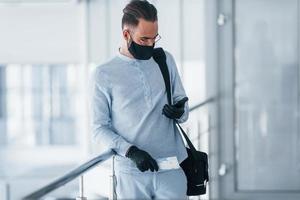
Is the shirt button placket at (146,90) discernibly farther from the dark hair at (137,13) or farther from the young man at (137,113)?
the dark hair at (137,13)

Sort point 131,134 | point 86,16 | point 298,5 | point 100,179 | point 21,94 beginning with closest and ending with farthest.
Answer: point 131,134
point 100,179
point 298,5
point 86,16
point 21,94

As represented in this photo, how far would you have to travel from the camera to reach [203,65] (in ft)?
16.0

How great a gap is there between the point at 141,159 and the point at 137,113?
17 cm

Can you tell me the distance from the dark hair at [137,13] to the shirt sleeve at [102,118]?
20cm

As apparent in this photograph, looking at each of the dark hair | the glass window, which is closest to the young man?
the dark hair

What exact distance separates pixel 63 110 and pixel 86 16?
508 inches

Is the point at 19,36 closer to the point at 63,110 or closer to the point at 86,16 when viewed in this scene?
the point at 86,16

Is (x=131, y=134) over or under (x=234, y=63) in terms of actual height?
under

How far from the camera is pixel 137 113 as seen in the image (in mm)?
2203

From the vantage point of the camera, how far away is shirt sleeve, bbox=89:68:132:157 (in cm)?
218

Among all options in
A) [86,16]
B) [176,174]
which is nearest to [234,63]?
[86,16]

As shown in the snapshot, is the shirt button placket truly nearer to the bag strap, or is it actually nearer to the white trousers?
the bag strap

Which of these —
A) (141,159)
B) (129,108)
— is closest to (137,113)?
(129,108)

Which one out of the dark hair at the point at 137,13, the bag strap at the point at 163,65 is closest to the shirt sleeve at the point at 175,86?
the bag strap at the point at 163,65
